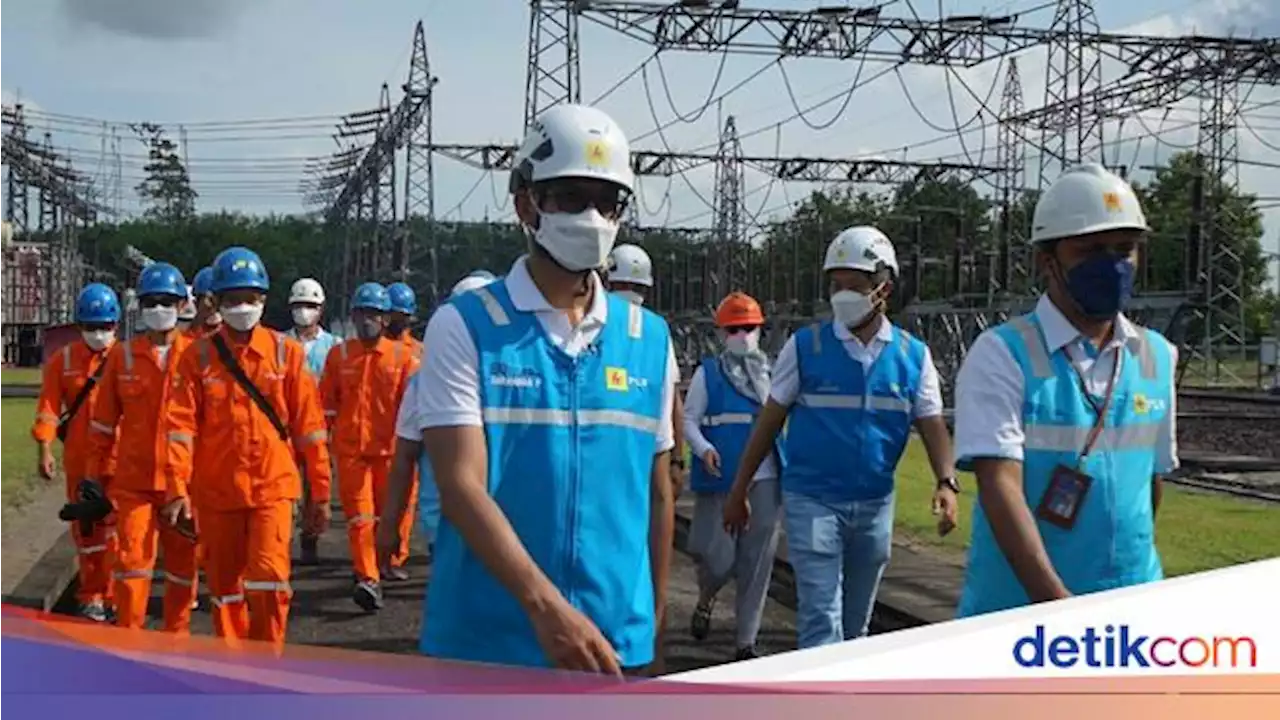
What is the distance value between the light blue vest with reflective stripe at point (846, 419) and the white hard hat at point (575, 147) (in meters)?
3.07

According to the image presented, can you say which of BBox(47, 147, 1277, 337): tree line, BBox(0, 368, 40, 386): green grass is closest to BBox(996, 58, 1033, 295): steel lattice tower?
BBox(47, 147, 1277, 337): tree line

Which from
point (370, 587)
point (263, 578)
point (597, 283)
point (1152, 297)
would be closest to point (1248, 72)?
point (1152, 297)

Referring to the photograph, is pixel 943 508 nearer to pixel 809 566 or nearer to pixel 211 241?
pixel 809 566

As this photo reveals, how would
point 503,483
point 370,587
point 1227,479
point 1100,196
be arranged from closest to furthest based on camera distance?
point 503,483, point 1100,196, point 370,587, point 1227,479

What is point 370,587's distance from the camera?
8844mm

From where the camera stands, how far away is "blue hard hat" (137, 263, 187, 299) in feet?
24.5

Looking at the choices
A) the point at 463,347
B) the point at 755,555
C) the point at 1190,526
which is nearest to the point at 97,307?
the point at 755,555

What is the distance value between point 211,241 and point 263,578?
311 inches

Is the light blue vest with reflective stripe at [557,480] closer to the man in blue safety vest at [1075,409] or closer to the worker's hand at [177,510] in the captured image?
the man in blue safety vest at [1075,409]

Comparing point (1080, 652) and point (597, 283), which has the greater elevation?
point (597, 283)

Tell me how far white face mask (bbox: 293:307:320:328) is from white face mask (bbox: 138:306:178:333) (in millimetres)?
4494

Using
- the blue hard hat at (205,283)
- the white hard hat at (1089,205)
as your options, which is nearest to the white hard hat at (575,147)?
the white hard hat at (1089,205)

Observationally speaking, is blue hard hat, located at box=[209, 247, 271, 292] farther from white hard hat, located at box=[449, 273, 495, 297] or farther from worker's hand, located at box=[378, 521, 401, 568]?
worker's hand, located at box=[378, 521, 401, 568]

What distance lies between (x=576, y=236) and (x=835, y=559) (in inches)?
125
